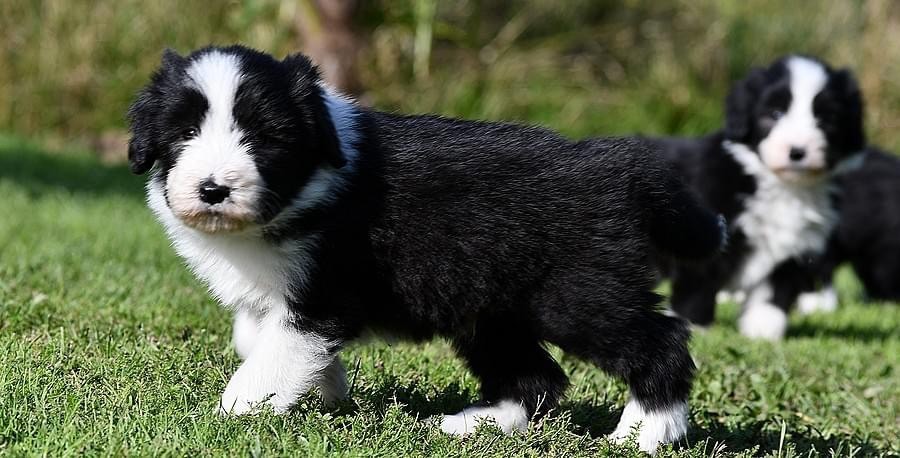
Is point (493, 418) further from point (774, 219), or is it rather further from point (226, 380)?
point (774, 219)

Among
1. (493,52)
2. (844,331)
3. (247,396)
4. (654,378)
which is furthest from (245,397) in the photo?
(493,52)

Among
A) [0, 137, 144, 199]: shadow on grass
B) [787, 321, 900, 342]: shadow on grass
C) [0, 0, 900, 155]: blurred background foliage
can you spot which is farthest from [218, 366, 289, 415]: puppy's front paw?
[0, 0, 900, 155]: blurred background foliage

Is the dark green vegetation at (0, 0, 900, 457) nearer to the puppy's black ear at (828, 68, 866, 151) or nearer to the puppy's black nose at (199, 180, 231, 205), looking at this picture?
the puppy's black nose at (199, 180, 231, 205)

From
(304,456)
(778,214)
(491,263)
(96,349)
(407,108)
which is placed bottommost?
(407,108)

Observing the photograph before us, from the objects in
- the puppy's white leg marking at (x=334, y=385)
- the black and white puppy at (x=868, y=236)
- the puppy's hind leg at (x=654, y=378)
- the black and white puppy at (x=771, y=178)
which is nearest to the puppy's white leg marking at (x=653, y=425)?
the puppy's hind leg at (x=654, y=378)

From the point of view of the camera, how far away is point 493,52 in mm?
13750

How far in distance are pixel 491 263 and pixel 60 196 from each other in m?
6.45

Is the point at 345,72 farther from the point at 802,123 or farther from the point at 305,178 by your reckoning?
the point at 305,178

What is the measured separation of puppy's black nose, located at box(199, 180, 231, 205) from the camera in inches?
140

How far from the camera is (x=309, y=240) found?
3.86 metres

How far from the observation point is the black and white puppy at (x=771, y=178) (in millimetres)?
7531

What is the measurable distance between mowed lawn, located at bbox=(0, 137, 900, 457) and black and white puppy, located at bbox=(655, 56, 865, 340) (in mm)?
326

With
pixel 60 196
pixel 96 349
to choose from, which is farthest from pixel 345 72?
pixel 96 349

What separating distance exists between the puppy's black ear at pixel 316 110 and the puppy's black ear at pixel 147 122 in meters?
0.37
